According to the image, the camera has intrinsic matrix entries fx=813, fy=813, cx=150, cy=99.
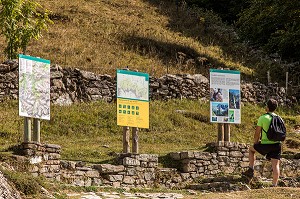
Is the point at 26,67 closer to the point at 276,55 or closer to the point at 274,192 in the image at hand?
the point at 274,192

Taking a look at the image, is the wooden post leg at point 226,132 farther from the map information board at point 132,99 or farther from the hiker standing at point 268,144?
the hiker standing at point 268,144

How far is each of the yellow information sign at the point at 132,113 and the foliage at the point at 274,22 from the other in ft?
55.7

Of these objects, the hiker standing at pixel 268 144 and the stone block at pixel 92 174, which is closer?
the hiker standing at pixel 268 144

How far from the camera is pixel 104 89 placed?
102 ft

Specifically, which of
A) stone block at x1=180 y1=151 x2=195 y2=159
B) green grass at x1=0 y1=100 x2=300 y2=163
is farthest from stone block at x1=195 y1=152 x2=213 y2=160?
green grass at x1=0 y1=100 x2=300 y2=163

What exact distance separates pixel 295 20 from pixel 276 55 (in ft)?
20.5

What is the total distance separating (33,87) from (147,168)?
3.50 meters

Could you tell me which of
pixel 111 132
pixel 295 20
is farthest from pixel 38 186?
pixel 295 20

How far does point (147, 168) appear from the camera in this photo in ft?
66.5

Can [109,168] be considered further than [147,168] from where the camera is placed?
No

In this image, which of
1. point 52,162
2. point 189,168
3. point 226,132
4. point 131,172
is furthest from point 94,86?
point 52,162

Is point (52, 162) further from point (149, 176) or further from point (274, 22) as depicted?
point (274, 22)

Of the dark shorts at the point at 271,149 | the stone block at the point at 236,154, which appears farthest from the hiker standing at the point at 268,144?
the stone block at the point at 236,154

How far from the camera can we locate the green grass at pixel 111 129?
23906mm
